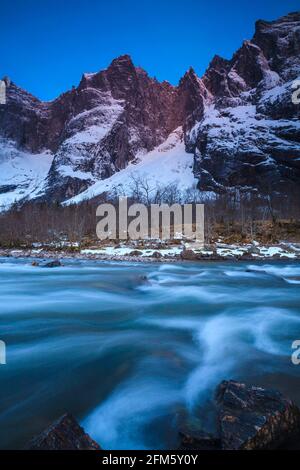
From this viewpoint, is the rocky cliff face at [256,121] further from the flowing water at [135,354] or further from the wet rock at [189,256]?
the flowing water at [135,354]

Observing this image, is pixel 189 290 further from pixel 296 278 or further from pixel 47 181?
pixel 47 181

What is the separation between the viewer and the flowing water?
4.62 m

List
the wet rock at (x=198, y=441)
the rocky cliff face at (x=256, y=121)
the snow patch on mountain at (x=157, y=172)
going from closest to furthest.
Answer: the wet rock at (x=198, y=441)
the rocky cliff face at (x=256, y=121)
the snow patch on mountain at (x=157, y=172)

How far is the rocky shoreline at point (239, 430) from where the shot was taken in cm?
350

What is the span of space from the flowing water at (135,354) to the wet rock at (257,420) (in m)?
0.58

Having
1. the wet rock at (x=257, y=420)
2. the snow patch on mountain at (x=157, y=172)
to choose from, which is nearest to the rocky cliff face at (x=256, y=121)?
the snow patch on mountain at (x=157, y=172)

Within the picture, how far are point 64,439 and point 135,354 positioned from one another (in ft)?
11.9

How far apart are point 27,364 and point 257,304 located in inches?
335

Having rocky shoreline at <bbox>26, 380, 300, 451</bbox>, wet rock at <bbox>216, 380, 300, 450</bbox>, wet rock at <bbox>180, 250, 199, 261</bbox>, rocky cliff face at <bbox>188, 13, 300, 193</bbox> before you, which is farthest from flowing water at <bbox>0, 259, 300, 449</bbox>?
rocky cliff face at <bbox>188, 13, 300, 193</bbox>

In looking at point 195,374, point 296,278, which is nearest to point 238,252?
point 296,278

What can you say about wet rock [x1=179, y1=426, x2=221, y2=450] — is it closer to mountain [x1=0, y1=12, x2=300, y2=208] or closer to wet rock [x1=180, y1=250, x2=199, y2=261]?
wet rock [x1=180, y1=250, x2=199, y2=261]

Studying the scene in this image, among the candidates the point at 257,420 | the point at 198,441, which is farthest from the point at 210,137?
the point at 198,441

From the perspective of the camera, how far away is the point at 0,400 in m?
5.01

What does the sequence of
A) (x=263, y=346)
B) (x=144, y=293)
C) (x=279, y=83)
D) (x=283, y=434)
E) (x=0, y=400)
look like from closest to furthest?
(x=283, y=434) < (x=0, y=400) < (x=263, y=346) < (x=144, y=293) < (x=279, y=83)
